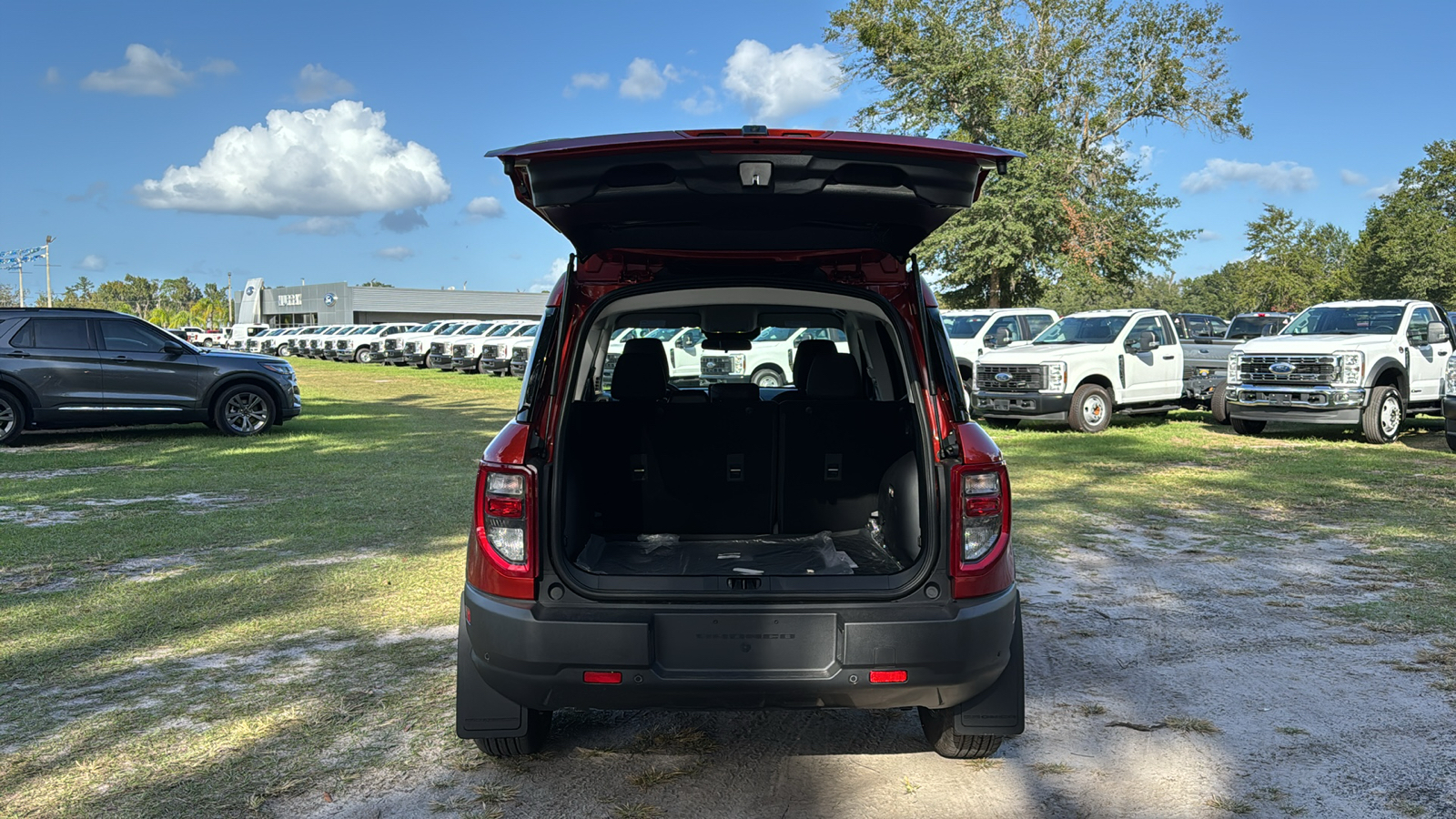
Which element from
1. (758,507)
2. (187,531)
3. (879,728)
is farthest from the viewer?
(187,531)

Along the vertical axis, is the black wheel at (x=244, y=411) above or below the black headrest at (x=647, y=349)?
below

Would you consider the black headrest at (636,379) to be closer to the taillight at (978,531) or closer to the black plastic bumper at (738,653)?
the black plastic bumper at (738,653)

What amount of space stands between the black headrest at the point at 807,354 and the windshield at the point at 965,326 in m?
15.7

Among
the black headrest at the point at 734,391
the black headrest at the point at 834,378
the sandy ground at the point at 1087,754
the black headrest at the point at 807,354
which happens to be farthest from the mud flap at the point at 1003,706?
the black headrest at the point at 734,391

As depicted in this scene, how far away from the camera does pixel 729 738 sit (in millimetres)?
4320

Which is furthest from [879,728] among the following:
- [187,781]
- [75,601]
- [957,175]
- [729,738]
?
[75,601]

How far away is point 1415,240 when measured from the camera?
1769 inches

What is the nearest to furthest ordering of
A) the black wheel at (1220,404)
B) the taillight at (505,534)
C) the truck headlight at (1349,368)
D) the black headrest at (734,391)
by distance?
the taillight at (505,534) < the black headrest at (734,391) < the truck headlight at (1349,368) < the black wheel at (1220,404)

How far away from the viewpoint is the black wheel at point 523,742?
396 cm

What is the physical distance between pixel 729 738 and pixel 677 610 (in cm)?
104

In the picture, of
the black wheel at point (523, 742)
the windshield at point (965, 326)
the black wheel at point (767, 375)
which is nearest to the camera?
the black wheel at point (523, 742)

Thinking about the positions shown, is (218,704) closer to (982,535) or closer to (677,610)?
(677,610)

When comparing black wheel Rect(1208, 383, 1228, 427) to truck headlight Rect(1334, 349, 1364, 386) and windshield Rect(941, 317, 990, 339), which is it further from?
windshield Rect(941, 317, 990, 339)

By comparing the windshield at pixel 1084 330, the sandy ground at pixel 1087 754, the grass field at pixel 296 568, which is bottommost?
the sandy ground at pixel 1087 754
